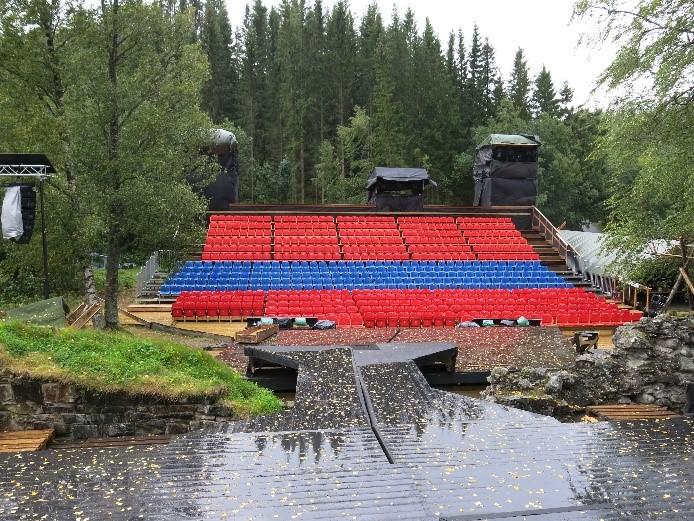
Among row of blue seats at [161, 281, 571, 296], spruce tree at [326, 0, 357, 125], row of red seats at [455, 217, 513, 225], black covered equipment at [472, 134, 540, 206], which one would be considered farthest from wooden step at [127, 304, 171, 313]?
spruce tree at [326, 0, 357, 125]

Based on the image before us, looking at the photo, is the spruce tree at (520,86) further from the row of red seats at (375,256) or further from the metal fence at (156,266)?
the metal fence at (156,266)

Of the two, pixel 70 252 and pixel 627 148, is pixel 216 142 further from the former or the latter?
pixel 627 148

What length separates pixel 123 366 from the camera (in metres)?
7.41

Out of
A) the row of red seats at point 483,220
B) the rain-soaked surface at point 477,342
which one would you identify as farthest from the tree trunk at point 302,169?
the rain-soaked surface at point 477,342

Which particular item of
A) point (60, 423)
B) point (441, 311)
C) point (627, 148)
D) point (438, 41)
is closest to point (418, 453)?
point (60, 423)

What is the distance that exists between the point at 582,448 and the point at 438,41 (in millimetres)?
45626

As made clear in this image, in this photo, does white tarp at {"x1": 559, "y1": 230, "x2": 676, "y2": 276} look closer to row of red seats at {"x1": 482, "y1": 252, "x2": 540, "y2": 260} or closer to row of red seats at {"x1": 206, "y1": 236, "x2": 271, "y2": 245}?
row of red seats at {"x1": 482, "y1": 252, "x2": 540, "y2": 260}

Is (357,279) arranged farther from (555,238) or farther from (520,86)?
(520,86)

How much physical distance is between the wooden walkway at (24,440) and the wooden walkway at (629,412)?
845 cm

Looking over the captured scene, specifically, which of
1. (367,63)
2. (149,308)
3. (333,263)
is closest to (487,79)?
(367,63)

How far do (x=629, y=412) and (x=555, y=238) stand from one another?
20210 millimetres

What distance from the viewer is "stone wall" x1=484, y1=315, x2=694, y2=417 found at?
9.41 m

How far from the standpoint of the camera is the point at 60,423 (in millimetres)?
6988

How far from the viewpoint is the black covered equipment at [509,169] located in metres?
29.4
